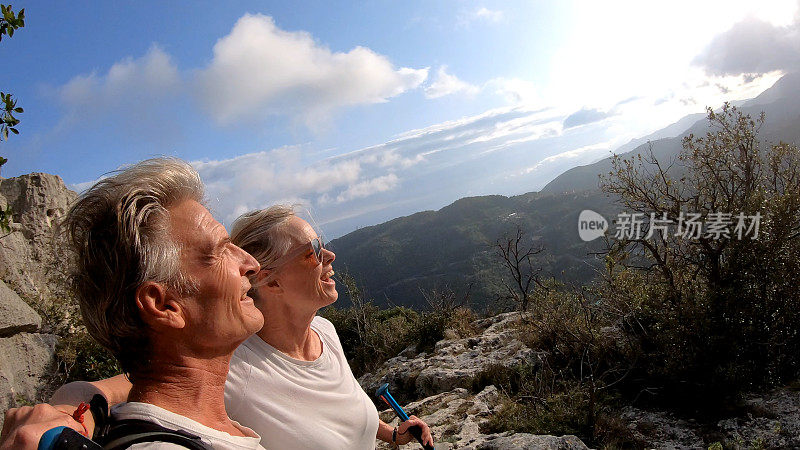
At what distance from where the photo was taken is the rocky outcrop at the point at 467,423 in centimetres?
376

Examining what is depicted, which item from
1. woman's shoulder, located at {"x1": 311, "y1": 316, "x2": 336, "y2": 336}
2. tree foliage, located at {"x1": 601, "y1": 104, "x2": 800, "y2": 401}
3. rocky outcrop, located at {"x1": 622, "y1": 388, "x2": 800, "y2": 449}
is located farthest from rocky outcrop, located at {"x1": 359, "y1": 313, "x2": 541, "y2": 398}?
woman's shoulder, located at {"x1": 311, "y1": 316, "x2": 336, "y2": 336}

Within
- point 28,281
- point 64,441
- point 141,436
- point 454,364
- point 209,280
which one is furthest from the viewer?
point 28,281

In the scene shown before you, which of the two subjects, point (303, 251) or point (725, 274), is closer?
point (303, 251)

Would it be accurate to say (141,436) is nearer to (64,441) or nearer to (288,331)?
(64,441)

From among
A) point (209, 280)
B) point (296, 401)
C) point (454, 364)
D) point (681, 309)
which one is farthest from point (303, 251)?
point (681, 309)

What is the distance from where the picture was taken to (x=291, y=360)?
2.19m

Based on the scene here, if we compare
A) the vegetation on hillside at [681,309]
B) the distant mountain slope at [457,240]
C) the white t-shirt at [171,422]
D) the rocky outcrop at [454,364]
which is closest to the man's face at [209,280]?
the white t-shirt at [171,422]

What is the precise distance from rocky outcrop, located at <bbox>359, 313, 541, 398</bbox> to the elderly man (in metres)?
5.47

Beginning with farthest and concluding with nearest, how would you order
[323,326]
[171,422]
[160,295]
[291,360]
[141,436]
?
1. [323,326]
2. [291,360]
3. [160,295]
4. [171,422]
5. [141,436]

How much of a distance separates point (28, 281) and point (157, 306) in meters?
9.85

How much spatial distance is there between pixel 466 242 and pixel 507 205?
16.7 m

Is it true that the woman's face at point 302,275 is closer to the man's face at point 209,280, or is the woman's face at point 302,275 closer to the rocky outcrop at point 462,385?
the man's face at point 209,280

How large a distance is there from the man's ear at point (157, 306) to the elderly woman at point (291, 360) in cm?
78

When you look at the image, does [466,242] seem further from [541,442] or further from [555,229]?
[541,442]
